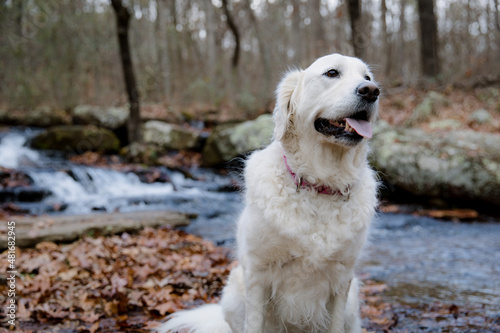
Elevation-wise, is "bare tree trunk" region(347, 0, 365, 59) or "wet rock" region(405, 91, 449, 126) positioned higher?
"bare tree trunk" region(347, 0, 365, 59)

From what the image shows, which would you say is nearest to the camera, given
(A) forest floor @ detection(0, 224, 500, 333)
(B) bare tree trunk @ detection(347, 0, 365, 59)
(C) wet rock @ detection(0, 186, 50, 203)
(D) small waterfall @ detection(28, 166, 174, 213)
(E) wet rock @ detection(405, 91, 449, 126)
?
(A) forest floor @ detection(0, 224, 500, 333)

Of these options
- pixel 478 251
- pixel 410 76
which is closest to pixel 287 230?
pixel 478 251

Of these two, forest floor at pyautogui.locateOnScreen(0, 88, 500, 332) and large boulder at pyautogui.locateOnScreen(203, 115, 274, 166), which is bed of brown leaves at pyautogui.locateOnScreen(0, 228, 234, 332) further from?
large boulder at pyautogui.locateOnScreen(203, 115, 274, 166)

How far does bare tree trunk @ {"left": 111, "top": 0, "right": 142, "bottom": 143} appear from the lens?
1009 cm

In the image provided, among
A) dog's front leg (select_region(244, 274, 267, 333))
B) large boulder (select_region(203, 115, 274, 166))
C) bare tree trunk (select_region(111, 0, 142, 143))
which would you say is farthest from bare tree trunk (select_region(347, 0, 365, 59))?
dog's front leg (select_region(244, 274, 267, 333))

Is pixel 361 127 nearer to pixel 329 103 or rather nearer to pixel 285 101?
pixel 329 103

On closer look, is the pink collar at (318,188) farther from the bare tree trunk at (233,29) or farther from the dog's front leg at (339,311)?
the bare tree trunk at (233,29)

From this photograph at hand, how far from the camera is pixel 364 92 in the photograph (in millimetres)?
2182

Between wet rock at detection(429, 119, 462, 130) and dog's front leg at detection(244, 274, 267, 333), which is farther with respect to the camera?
wet rock at detection(429, 119, 462, 130)

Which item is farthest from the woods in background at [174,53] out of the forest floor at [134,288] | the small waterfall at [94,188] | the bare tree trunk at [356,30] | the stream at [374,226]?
the forest floor at [134,288]

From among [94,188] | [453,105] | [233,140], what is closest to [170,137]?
[233,140]

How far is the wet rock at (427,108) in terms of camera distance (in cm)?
1028

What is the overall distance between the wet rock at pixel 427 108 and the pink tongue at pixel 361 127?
8.65 metres

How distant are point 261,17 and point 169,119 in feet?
48.4
